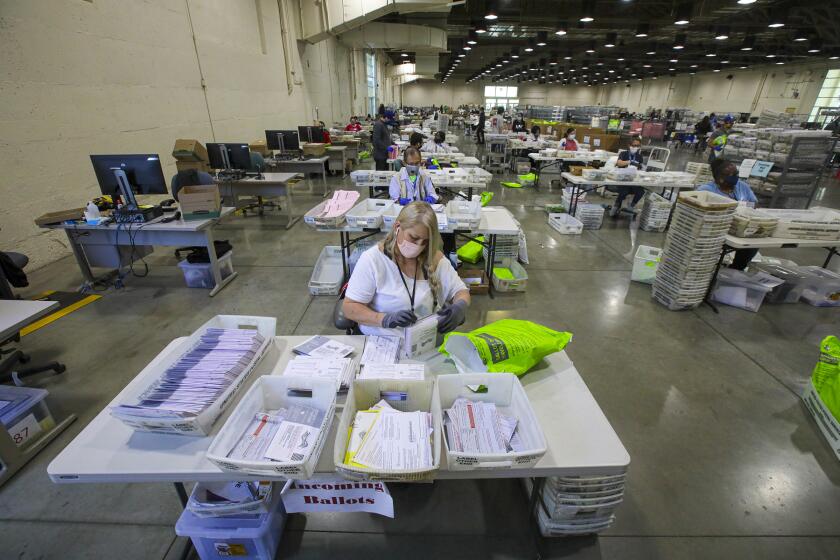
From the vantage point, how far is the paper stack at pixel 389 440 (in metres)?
1.12

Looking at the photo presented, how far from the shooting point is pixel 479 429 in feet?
4.26

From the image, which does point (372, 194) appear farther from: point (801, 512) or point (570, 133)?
point (570, 133)

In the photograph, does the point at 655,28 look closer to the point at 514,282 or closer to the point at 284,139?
the point at 284,139

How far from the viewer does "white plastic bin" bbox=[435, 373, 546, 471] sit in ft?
3.77

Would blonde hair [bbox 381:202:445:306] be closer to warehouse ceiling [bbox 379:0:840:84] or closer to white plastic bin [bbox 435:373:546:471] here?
white plastic bin [bbox 435:373:546:471]

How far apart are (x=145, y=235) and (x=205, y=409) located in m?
3.59

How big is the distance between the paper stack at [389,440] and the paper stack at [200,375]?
0.55 meters

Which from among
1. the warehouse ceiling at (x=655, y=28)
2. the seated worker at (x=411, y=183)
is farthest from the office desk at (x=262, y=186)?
the warehouse ceiling at (x=655, y=28)

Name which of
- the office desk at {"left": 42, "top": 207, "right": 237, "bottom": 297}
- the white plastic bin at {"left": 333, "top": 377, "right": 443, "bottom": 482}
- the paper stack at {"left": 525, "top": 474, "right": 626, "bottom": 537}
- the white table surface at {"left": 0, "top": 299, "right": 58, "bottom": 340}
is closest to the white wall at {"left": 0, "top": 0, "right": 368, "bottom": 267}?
the office desk at {"left": 42, "top": 207, "right": 237, "bottom": 297}

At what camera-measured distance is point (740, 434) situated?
2.46 m

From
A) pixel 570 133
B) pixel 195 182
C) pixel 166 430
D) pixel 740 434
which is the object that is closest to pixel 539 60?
pixel 570 133

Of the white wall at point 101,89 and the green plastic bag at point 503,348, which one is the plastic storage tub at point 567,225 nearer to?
the green plastic bag at point 503,348

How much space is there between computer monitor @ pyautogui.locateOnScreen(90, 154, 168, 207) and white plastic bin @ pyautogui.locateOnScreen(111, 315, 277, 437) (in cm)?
285

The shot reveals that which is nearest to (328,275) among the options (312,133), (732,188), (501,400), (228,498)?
(228,498)
